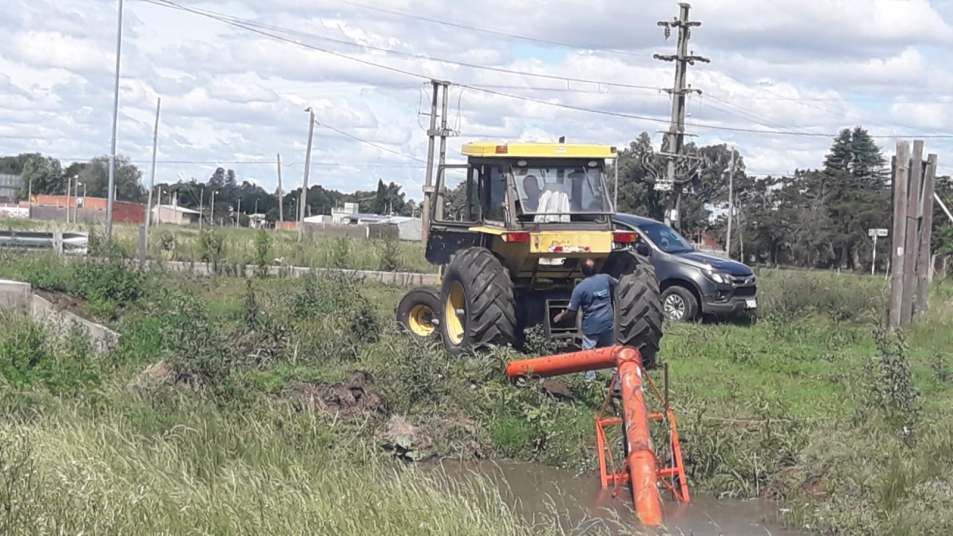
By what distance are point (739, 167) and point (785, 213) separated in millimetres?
14534

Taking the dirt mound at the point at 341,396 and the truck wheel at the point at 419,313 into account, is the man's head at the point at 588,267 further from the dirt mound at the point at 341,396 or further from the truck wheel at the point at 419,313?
the dirt mound at the point at 341,396

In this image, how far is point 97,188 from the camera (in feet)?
356

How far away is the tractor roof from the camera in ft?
51.3

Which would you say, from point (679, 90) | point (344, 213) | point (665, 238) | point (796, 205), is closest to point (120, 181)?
point (344, 213)

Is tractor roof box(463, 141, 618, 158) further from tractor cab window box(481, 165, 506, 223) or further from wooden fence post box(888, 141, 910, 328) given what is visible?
wooden fence post box(888, 141, 910, 328)

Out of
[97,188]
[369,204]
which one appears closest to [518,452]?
[97,188]

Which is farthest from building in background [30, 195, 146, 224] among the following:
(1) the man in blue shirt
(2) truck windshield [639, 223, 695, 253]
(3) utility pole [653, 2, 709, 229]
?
(1) the man in blue shirt

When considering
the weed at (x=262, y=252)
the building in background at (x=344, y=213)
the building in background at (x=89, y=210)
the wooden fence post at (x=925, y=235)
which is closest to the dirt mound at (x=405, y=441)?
the wooden fence post at (x=925, y=235)

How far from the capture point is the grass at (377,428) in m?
8.13

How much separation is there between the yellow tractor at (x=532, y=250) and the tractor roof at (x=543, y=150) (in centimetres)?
1

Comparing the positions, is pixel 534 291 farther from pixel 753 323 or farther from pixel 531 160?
pixel 753 323

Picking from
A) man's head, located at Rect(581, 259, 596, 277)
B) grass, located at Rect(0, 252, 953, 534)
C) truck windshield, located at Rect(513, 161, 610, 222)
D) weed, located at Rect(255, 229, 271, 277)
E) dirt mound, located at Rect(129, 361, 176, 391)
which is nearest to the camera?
grass, located at Rect(0, 252, 953, 534)

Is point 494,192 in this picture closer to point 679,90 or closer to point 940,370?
point 940,370

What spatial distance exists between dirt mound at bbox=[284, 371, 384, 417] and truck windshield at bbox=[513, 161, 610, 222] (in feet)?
11.0
